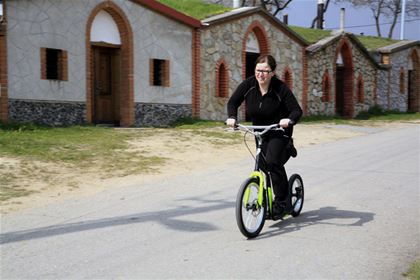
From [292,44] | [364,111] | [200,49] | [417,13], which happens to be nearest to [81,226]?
[200,49]

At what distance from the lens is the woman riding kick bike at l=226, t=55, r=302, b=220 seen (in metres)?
5.95


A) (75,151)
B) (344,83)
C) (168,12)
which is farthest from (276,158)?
(344,83)

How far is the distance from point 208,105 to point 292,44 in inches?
248

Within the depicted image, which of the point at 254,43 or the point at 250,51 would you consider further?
the point at 254,43

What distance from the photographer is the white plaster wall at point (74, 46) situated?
582 inches

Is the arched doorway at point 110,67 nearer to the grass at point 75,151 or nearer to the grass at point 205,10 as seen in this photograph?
→ the grass at point 75,151

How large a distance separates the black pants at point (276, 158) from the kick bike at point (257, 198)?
61 mm

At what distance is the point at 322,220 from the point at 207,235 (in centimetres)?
157

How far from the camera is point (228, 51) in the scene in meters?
21.5


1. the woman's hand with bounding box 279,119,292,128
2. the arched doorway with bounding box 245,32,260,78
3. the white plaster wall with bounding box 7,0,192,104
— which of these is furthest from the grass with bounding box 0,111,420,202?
the arched doorway with bounding box 245,32,260,78

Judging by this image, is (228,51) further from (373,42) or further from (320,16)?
(320,16)

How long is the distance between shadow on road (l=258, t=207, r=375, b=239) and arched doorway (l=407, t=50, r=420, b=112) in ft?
105

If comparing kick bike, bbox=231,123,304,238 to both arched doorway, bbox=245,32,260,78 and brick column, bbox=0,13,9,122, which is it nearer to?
brick column, bbox=0,13,9,122

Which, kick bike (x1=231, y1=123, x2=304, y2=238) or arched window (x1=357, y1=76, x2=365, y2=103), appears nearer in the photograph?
kick bike (x1=231, y1=123, x2=304, y2=238)
